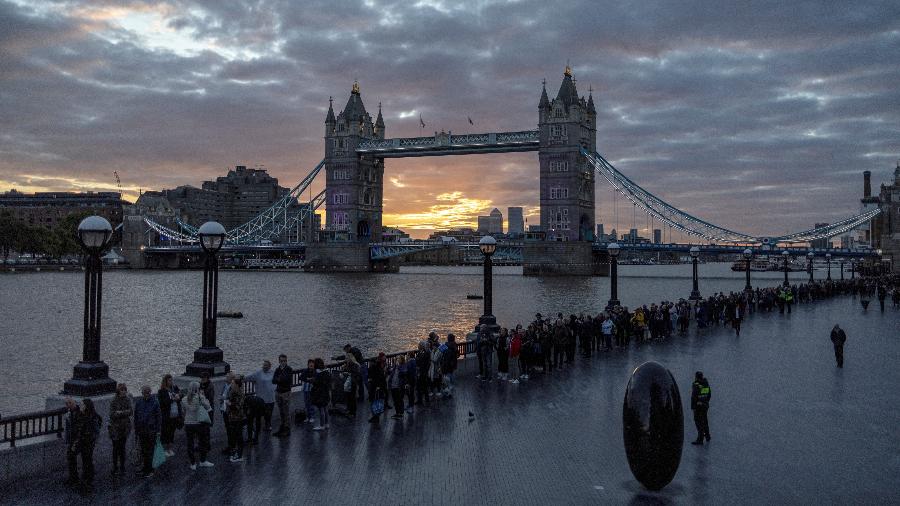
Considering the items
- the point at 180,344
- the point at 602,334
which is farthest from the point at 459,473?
the point at 180,344

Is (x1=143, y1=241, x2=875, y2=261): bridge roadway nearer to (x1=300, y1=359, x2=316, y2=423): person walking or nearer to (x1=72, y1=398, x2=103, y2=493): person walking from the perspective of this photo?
(x1=300, y1=359, x2=316, y2=423): person walking

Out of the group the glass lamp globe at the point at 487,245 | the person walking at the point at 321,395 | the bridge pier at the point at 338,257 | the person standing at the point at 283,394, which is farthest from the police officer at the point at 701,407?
the bridge pier at the point at 338,257

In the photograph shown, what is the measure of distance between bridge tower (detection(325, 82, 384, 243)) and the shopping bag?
423ft

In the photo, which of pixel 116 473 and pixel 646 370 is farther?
pixel 116 473

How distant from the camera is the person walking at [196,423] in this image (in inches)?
450

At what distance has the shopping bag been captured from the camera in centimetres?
1112

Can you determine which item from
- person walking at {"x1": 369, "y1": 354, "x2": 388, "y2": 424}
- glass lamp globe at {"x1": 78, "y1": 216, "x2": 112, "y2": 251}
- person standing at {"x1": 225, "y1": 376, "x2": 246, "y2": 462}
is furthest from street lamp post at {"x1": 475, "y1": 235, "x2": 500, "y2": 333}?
glass lamp globe at {"x1": 78, "y1": 216, "x2": 112, "y2": 251}

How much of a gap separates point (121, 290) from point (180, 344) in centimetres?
5099

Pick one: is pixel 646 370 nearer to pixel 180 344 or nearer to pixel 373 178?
pixel 180 344

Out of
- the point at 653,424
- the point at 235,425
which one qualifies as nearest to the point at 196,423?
the point at 235,425

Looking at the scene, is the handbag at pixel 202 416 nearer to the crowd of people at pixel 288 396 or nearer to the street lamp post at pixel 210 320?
the crowd of people at pixel 288 396

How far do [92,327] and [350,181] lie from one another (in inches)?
5125

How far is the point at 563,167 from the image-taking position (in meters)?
123

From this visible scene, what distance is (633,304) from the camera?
63562mm
